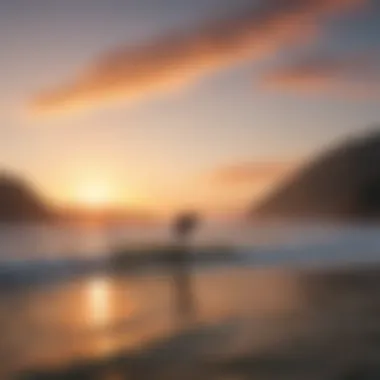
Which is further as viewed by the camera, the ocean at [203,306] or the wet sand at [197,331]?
the ocean at [203,306]

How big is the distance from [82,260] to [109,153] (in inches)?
53.7

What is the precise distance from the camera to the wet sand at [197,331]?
1838 millimetres

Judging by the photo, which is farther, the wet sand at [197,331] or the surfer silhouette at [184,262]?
the surfer silhouette at [184,262]

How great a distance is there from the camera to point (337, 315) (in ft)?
8.91

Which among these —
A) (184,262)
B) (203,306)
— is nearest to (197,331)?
(203,306)

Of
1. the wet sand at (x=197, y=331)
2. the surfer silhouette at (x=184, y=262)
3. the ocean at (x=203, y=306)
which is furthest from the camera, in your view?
the surfer silhouette at (x=184, y=262)

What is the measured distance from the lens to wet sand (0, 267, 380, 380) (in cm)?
184

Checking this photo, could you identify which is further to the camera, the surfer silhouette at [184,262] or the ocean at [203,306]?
the surfer silhouette at [184,262]

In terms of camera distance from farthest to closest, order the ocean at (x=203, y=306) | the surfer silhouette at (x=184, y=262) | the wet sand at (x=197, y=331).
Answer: the surfer silhouette at (x=184, y=262), the ocean at (x=203, y=306), the wet sand at (x=197, y=331)

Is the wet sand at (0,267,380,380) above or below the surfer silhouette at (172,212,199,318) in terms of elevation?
below

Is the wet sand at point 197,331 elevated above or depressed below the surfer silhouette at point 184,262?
below

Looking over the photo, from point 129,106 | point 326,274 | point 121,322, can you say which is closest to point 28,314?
point 121,322

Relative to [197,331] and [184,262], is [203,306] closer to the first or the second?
[197,331]

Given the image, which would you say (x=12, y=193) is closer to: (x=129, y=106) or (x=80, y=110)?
(x=80, y=110)
